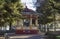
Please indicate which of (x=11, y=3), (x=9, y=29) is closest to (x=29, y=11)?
(x=9, y=29)

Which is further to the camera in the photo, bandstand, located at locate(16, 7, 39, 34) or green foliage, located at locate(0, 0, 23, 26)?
bandstand, located at locate(16, 7, 39, 34)

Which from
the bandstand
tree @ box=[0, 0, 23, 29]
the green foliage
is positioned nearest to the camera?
the green foliage

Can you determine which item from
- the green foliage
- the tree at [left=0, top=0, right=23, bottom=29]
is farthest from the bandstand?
the tree at [left=0, top=0, right=23, bottom=29]

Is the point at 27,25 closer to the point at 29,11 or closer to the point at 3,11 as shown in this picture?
the point at 29,11

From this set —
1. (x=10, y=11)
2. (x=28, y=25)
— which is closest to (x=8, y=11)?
(x=10, y=11)

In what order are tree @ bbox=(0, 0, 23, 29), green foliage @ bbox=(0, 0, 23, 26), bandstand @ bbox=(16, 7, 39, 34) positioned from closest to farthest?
green foliage @ bbox=(0, 0, 23, 26), tree @ bbox=(0, 0, 23, 29), bandstand @ bbox=(16, 7, 39, 34)

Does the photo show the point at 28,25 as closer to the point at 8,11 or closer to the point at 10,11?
the point at 10,11

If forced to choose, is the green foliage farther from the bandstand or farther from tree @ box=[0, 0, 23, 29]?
the bandstand

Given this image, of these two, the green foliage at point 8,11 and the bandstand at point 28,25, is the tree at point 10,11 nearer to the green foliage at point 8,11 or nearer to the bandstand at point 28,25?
the green foliage at point 8,11

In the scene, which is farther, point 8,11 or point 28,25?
point 28,25

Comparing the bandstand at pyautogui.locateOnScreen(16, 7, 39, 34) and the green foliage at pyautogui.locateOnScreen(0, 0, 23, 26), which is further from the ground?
the green foliage at pyautogui.locateOnScreen(0, 0, 23, 26)

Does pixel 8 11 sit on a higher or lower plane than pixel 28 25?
higher

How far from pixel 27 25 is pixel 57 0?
19.4m

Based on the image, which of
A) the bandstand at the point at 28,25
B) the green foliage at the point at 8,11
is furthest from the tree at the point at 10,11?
the bandstand at the point at 28,25
